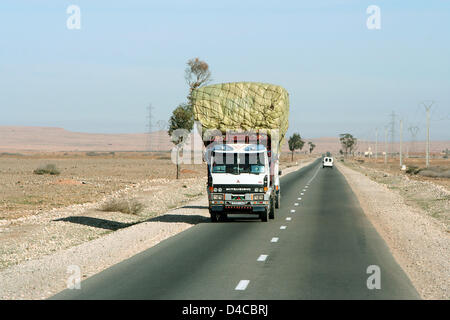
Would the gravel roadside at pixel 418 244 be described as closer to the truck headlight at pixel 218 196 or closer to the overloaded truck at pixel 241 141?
the overloaded truck at pixel 241 141

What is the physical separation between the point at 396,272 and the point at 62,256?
722cm

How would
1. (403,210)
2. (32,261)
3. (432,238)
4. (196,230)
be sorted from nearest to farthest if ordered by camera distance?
(32,261) → (432,238) → (196,230) → (403,210)

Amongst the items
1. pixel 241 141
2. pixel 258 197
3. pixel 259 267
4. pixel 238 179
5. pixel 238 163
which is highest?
pixel 241 141

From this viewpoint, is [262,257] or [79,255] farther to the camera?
[79,255]

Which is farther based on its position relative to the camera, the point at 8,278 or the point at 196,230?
the point at 196,230

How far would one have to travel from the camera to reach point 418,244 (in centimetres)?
1600

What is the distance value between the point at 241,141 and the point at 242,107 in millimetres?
1221

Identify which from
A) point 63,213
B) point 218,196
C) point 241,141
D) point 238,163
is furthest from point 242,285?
point 63,213

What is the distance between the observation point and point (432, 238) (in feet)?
56.9

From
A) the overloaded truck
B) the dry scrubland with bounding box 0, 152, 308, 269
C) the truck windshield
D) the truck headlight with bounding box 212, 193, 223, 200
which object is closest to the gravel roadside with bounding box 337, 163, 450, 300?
the overloaded truck

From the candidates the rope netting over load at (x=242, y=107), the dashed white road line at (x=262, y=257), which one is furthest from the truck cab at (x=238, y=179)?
the dashed white road line at (x=262, y=257)

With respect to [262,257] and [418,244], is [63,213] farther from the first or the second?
[418,244]

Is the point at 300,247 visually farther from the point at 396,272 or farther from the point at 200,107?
the point at 200,107
